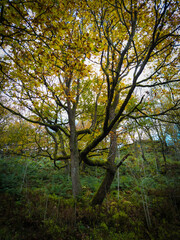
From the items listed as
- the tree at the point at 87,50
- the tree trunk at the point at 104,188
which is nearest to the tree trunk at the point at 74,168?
the tree at the point at 87,50

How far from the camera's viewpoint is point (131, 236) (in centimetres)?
337

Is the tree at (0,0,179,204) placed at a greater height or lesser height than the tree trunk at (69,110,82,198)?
greater

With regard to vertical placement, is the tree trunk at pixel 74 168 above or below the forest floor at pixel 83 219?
above

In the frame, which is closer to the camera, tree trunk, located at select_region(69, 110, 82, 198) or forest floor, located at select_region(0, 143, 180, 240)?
forest floor, located at select_region(0, 143, 180, 240)

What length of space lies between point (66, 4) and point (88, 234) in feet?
23.2

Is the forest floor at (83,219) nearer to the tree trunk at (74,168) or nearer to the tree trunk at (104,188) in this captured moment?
the tree trunk at (104,188)

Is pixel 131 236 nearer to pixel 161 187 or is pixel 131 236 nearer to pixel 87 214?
pixel 87 214

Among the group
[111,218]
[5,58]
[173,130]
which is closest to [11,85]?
[5,58]

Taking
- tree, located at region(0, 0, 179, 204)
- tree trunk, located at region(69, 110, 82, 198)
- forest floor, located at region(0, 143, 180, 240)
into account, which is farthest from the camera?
tree trunk, located at region(69, 110, 82, 198)

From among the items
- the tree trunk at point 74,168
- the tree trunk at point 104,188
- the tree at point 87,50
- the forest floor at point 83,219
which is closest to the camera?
the tree at point 87,50

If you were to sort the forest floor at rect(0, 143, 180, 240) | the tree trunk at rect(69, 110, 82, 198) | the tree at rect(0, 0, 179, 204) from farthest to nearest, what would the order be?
the tree trunk at rect(69, 110, 82, 198)
the forest floor at rect(0, 143, 180, 240)
the tree at rect(0, 0, 179, 204)

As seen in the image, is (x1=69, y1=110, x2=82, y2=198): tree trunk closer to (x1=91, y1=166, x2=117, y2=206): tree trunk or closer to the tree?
the tree

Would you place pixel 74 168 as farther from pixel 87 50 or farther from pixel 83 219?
pixel 87 50

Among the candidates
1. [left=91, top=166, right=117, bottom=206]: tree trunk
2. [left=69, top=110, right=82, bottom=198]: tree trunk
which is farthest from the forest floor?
[left=69, top=110, right=82, bottom=198]: tree trunk
